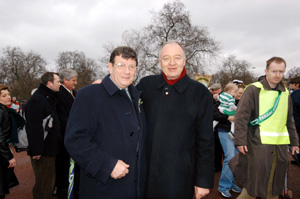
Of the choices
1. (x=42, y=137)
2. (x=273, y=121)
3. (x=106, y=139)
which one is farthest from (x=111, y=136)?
(x=273, y=121)

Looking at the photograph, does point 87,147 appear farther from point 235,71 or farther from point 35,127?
point 235,71

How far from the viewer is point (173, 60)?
2219 mm

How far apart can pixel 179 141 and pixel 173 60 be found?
0.83 m

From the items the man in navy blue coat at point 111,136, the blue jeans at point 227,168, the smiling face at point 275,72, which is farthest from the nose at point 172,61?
the blue jeans at point 227,168

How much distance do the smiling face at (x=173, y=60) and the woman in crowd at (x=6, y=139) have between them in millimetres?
2655

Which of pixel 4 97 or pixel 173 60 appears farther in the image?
pixel 4 97

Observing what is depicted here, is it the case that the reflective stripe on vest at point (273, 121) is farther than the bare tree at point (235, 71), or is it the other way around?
the bare tree at point (235, 71)

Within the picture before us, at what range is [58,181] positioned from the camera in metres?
4.26

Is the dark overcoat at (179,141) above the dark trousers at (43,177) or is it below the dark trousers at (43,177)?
above

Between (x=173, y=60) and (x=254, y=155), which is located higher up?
(x=173, y=60)

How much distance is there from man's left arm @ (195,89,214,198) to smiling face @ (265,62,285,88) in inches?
65.8

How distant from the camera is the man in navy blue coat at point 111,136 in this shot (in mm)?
1673

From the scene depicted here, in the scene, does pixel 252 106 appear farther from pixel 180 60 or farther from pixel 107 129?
pixel 107 129

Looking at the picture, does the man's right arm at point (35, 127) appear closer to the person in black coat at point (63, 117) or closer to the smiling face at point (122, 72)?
the person in black coat at point (63, 117)
